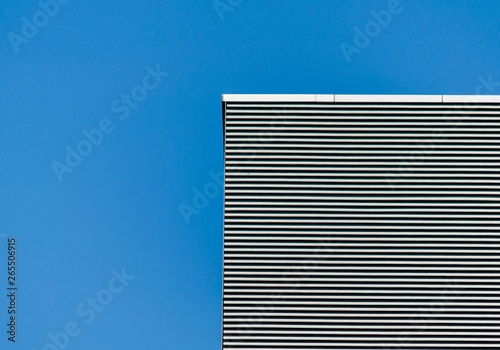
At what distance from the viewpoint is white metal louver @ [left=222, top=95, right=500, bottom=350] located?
165 ft

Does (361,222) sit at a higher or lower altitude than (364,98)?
lower

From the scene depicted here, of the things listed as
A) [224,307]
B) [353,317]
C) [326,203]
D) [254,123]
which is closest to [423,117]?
[326,203]

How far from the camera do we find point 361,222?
2040 inches

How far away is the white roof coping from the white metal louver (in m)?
0.11

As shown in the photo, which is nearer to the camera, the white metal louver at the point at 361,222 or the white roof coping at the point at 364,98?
the white metal louver at the point at 361,222

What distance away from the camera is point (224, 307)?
50.0 m

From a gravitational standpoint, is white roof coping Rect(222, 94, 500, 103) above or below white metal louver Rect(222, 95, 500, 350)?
above

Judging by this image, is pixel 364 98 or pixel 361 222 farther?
pixel 364 98

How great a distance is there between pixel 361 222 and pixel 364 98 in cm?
1204

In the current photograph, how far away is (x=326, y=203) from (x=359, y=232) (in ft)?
13.6

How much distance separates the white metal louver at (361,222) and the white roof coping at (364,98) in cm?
11

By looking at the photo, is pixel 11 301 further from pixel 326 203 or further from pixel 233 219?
pixel 326 203

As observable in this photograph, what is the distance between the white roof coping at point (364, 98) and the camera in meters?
52.7

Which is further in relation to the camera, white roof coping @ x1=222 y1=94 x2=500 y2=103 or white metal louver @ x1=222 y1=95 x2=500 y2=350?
white roof coping @ x1=222 y1=94 x2=500 y2=103
